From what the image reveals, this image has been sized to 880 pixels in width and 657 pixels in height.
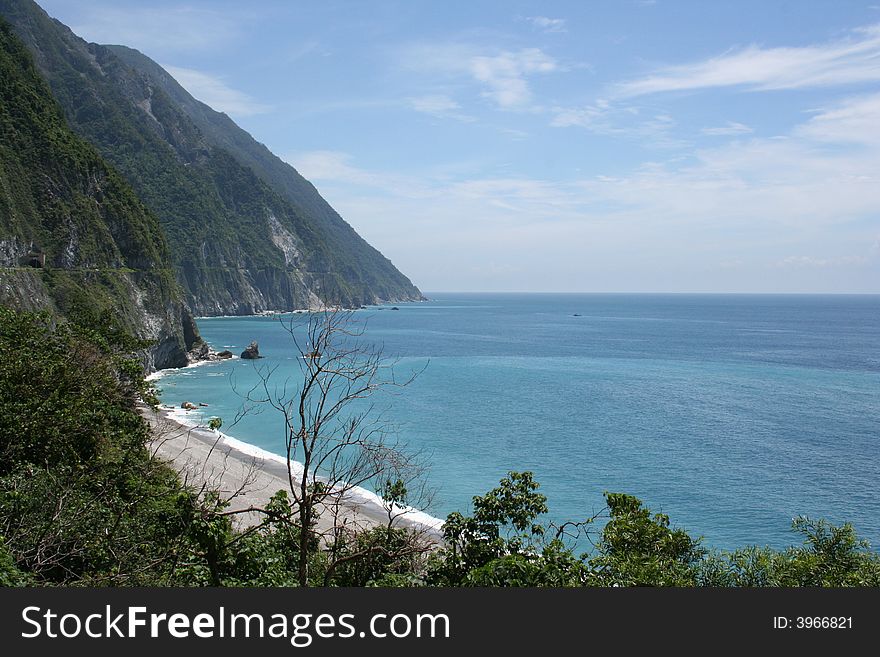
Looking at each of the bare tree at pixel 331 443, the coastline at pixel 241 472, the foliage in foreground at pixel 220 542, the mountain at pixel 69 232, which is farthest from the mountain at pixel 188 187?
the foliage in foreground at pixel 220 542

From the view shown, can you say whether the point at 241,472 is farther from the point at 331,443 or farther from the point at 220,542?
the point at 220,542

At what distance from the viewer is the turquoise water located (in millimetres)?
27875

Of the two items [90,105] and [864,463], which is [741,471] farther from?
[90,105]

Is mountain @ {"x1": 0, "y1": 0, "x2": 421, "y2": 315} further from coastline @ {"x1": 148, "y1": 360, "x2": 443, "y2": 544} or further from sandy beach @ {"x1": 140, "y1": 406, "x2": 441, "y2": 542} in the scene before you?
sandy beach @ {"x1": 140, "y1": 406, "x2": 441, "y2": 542}

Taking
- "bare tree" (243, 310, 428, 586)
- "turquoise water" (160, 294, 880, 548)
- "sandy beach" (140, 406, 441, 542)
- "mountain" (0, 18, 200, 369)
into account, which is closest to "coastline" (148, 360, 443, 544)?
"sandy beach" (140, 406, 441, 542)

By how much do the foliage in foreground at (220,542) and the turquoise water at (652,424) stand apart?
20.1ft

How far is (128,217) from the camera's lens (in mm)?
65562

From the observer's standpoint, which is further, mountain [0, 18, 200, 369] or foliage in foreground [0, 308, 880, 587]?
mountain [0, 18, 200, 369]

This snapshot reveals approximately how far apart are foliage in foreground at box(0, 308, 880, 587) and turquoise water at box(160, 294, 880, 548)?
6.14 meters

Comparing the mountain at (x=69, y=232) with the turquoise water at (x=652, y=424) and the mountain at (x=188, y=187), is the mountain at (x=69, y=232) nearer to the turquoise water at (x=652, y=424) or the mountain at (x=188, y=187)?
the turquoise water at (x=652, y=424)

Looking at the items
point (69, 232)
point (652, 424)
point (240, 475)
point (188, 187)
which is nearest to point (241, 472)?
point (240, 475)

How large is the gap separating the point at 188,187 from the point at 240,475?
121873 millimetres

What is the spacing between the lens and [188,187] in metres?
136

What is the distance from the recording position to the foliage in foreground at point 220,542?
9977mm
